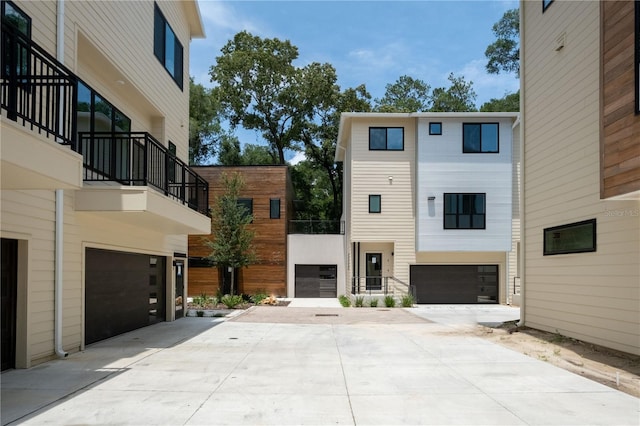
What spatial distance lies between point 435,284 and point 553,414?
18.1m

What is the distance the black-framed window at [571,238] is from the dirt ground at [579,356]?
183cm

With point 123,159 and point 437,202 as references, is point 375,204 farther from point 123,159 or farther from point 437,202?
point 123,159

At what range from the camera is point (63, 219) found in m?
8.38

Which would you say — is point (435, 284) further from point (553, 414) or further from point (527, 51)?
point (553, 414)

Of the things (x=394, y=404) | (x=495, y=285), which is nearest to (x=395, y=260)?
(x=495, y=285)

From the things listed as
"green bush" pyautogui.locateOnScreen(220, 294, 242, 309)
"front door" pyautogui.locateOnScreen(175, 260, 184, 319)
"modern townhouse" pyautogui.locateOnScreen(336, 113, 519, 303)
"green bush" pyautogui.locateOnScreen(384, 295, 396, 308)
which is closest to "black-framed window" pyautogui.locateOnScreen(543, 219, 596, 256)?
"green bush" pyautogui.locateOnScreen(384, 295, 396, 308)

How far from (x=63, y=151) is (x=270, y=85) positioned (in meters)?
31.5

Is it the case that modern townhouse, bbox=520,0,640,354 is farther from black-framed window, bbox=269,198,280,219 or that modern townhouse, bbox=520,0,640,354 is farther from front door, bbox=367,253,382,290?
black-framed window, bbox=269,198,280,219

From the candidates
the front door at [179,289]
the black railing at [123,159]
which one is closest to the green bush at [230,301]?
the front door at [179,289]

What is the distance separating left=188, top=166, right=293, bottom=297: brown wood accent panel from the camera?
83.4 feet

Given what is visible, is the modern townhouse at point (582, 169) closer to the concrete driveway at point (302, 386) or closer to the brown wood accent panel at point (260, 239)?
the concrete driveway at point (302, 386)

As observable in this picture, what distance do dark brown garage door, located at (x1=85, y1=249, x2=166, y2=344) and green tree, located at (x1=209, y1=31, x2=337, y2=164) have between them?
926 inches

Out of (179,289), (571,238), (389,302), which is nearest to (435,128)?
(389,302)

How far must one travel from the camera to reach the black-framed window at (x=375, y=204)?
23.1 meters
